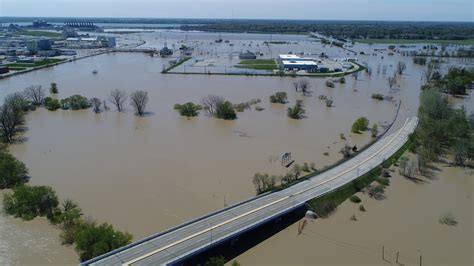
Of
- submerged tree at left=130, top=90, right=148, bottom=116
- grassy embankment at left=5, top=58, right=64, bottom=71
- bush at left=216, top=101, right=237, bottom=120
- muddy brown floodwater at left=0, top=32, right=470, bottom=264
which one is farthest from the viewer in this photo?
grassy embankment at left=5, top=58, right=64, bottom=71

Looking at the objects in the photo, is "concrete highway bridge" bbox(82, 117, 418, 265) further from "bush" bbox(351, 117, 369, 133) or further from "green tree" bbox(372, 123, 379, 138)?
"bush" bbox(351, 117, 369, 133)

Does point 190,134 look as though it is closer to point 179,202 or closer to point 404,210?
point 179,202

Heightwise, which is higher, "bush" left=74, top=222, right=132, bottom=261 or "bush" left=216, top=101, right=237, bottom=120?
"bush" left=216, top=101, right=237, bottom=120

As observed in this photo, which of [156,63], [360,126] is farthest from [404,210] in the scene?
[156,63]

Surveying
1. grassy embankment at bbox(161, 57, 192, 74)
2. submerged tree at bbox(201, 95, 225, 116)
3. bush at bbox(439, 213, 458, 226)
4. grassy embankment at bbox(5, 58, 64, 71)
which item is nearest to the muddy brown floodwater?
submerged tree at bbox(201, 95, 225, 116)

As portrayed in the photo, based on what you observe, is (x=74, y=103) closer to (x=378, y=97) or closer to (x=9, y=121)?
(x=9, y=121)

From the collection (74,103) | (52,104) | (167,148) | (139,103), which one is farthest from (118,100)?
(167,148)

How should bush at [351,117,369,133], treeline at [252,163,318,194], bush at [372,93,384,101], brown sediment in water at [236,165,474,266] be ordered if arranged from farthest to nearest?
bush at [372,93,384,101] → bush at [351,117,369,133] → treeline at [252,163,318,194] → brown sediment in water at [236,165,474,266]
